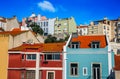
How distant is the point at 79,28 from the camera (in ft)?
429

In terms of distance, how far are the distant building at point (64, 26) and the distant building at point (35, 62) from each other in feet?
249

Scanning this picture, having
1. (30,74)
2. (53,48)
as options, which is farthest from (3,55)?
(53,48)

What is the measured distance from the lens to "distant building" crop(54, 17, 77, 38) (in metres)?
120

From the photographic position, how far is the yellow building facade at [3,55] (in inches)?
1673

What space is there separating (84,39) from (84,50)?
10.2 feet

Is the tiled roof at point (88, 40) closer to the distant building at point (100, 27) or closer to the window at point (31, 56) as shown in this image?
the window at point (31, 56)

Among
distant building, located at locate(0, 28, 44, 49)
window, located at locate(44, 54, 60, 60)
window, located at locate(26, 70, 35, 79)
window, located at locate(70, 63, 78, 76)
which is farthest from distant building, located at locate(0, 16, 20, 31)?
window, located at locate(70, 63, 78, 76)

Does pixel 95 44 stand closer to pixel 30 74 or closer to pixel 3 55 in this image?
pixel 30 74

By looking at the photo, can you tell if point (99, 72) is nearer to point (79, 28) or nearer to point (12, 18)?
point (12, 18)

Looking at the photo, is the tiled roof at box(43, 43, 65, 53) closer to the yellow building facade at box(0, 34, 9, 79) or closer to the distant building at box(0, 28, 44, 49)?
the distant building at box(0, 28, 44, 49)

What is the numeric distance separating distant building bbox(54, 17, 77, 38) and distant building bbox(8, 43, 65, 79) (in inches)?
2984

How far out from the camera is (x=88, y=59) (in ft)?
131

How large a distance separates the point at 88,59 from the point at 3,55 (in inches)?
588

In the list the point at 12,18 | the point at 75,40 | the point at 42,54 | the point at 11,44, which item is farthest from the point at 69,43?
the point at 12,18
